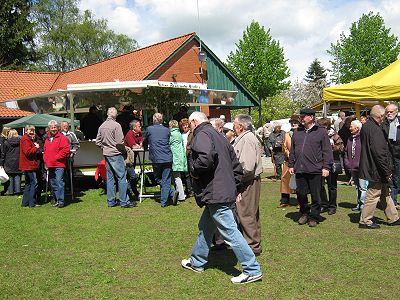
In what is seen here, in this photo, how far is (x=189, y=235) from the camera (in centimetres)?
687

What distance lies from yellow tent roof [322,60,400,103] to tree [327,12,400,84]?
34788mm

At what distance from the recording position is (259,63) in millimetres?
40938

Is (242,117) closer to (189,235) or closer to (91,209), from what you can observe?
(189,235)

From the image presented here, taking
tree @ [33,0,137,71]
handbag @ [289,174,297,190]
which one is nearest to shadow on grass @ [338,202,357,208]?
handbag @ [289,174,297,190]

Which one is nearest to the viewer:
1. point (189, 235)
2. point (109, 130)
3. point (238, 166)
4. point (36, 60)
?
point (238, 166)

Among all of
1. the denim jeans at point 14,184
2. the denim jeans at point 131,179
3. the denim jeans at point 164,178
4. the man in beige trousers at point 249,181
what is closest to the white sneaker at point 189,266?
the man in beige trousers at point 249,181

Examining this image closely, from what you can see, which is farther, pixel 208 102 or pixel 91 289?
pixel 208 102

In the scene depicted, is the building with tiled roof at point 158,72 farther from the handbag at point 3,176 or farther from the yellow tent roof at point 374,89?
the handbag at point 3,176

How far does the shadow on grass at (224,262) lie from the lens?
5262mm

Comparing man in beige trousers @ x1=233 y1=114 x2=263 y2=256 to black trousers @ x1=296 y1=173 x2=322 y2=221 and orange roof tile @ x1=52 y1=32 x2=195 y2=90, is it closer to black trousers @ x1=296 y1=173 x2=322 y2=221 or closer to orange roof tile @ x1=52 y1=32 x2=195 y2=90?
black trousers @ x1=296 y1=173 x2=322 y2=221

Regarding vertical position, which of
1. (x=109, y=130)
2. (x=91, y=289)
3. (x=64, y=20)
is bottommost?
(x=91, y=289)

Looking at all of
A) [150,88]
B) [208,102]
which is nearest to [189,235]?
A: [150,88]

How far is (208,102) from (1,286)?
8.50 m

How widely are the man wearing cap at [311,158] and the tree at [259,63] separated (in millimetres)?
33882
